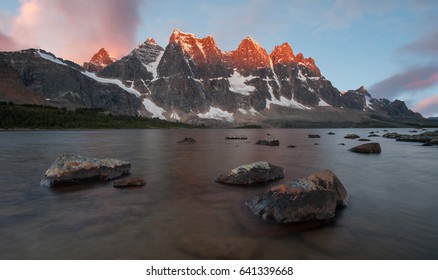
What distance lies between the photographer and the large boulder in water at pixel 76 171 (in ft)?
60.5

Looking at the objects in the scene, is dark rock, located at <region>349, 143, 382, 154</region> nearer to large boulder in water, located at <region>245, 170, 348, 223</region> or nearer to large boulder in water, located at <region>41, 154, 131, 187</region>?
large boulder in water, located at <region>245, 170, 348, 223</region>

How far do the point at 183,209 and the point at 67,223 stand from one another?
15.9 feet

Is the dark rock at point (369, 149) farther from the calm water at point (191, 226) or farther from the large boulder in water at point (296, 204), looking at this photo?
the large boulder in water at point (296, 204)

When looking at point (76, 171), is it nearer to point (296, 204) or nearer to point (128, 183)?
point (128, 183)

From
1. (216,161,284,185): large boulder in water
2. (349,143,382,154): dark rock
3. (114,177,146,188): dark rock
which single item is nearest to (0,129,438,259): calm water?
(114,177,146,188): dark rock

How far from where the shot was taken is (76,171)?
18812 mm

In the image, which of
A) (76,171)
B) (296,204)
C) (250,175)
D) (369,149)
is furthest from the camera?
(369,149)

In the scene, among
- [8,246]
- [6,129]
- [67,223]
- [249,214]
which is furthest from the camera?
[6,129]

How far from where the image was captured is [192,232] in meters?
10.6

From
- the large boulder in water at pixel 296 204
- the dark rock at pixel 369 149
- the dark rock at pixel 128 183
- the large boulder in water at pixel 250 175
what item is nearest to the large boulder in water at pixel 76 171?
the dark rock at pixel 128 183

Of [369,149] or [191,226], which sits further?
[369,149]

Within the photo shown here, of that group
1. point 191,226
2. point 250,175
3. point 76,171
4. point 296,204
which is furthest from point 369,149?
point 76,171
